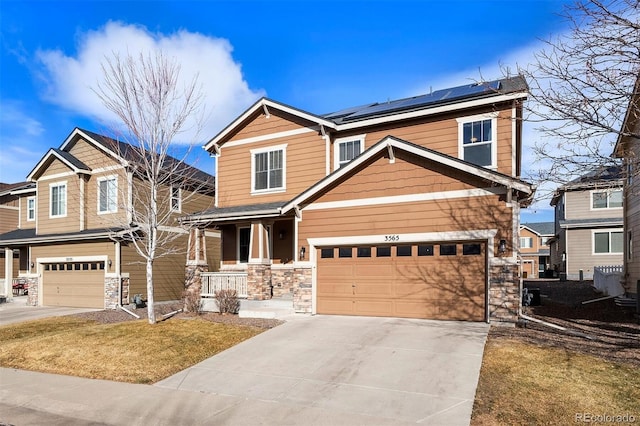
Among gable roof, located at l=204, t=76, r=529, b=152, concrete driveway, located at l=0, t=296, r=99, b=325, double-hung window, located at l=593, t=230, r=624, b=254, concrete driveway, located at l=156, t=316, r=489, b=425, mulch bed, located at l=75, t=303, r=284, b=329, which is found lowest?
concrete driveway, located at l=0, t=296, r=99, b=325

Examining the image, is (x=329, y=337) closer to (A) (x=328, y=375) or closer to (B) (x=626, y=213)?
(A) (x=328, y=375)

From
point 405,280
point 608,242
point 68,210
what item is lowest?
point 405,280

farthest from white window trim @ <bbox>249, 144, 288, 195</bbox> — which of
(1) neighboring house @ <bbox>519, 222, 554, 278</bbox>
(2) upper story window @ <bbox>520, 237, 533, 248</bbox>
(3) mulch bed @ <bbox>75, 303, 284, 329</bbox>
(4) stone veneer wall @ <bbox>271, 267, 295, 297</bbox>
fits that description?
(2) upper story window @ <bbox>520, 237, 533, 248</bbox>

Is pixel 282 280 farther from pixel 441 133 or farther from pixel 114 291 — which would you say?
pixel 441 133

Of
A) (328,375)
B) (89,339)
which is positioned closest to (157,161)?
(89,339)

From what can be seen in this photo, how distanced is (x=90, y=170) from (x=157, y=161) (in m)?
9.03

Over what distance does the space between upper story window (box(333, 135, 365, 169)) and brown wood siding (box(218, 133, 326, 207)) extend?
20.5 inches

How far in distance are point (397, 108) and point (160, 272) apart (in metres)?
13.2

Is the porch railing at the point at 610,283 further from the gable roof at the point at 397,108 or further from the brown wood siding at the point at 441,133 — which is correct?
the gable roof at the point at 397,108

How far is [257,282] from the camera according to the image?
15586 mm

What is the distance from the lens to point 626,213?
18.3 m

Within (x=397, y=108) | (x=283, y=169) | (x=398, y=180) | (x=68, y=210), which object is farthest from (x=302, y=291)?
(x=68, y=210)

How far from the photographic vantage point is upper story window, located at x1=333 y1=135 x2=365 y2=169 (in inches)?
643

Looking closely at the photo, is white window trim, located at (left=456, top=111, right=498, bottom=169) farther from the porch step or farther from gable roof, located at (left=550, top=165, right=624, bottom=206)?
the porch step
